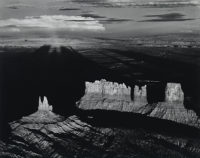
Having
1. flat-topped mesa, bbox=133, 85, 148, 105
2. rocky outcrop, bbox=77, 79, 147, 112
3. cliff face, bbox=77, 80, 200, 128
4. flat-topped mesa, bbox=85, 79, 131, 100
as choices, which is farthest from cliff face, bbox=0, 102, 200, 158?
flat-topped mesa, bbox=133, 85, 148, 105

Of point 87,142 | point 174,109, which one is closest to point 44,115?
point 87,142

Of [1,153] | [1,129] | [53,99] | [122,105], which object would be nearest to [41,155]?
[1,153]

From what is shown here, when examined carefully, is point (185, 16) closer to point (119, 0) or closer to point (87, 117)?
point (119, 0)

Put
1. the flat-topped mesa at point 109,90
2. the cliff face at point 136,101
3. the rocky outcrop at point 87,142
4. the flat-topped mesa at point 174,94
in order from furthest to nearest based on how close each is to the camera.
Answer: the flat-topped mesa at point 109,90
the flat-topped mesa at point 174,94
the cliff face at point 136,101
the rocky outcrop at point 87,142

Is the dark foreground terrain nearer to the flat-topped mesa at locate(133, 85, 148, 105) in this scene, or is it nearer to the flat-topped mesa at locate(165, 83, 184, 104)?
the flat-topped mesa at locate(133, 85, 148, 105)

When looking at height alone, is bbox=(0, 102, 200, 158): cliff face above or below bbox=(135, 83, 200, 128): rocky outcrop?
below

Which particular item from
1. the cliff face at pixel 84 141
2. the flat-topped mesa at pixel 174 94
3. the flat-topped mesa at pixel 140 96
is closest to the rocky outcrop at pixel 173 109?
the flat-topped mesa at pixel 174 94

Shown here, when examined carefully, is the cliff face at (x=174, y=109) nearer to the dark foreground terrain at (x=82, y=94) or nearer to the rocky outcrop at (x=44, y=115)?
the dark foreground terrain at (x=82, y=94)
